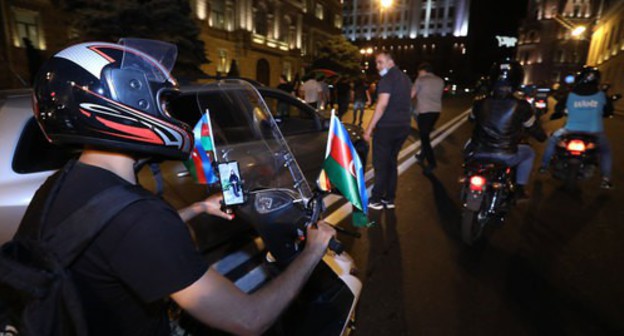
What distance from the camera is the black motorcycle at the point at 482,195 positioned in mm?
3830

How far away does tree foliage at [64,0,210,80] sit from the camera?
1162cm

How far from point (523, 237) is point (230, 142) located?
12.2 feet

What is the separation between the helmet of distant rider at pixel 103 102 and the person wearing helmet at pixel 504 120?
3.93 meters

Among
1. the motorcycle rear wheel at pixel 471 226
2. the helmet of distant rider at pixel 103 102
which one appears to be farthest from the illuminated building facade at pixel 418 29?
the helmet of distant rider at pixel 103 102

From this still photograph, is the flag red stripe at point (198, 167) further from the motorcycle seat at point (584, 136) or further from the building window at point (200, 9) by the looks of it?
the building window at point (200, 9)

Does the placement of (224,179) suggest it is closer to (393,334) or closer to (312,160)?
(393,334)

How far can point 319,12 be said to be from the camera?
4847cm

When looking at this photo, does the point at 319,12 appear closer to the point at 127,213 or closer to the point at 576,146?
the point at 576,146

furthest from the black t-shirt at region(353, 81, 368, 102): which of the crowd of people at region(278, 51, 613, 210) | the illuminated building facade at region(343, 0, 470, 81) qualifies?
the illuminated building facade at region(343, 0, 470, 81)

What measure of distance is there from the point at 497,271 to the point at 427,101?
443cm

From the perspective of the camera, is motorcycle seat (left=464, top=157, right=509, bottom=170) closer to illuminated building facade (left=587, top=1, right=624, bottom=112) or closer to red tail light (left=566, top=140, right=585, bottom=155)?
red tail light (left=566, top=140, right=585, bottom=155)

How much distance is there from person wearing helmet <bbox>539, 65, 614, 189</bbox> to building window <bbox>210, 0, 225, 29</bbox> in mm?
28182

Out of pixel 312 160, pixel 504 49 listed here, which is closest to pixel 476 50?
pixel 504 49

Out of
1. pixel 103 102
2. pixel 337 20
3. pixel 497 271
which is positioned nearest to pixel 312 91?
pixel 497 271
